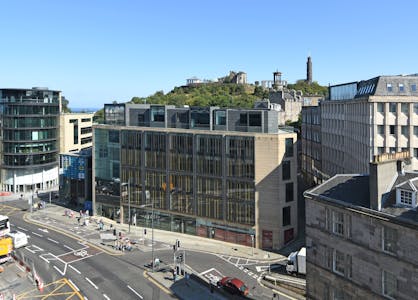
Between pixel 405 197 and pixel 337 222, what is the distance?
22.1 ft

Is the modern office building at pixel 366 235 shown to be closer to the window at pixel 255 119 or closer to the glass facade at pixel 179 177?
the window at pixel 255 119

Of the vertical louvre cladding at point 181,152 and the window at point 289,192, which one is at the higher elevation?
the vertical louvre cladding at point 181,152

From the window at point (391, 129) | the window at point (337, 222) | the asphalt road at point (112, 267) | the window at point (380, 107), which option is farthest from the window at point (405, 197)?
the window at point (380, 107)

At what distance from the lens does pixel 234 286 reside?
163 ft

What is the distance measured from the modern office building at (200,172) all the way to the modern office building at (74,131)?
41915mm

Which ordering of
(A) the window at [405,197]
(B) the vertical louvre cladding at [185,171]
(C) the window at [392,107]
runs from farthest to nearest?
(B) the vertical louvre cladding at [185,171]
(C) the window at [392,107]
(A) the window at [405,197]

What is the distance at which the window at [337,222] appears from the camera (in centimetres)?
3686

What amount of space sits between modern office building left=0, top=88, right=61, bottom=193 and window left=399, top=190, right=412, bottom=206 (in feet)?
334

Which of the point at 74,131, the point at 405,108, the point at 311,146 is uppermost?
the point at 405,108

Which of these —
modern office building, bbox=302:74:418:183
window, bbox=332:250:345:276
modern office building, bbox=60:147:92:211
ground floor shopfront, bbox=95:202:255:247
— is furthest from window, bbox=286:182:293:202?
modern office building, bbox=60:147:92:211

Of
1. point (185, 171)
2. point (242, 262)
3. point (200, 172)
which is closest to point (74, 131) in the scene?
point (185, 171)

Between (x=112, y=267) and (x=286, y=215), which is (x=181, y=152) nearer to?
(x=286, y=215)

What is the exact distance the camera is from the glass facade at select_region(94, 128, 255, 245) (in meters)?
69.4

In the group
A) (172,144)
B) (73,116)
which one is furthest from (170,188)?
(73,116)
